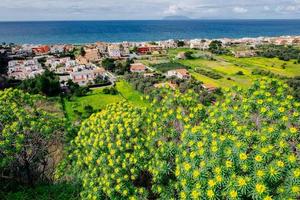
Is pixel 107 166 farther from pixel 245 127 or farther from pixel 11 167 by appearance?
pixel 11 167

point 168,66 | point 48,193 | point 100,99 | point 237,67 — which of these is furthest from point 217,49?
point 48,193

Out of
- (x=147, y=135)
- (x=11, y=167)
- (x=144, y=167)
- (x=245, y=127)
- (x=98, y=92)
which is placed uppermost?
(x=245, y=127)

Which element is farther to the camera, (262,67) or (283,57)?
(283,57)

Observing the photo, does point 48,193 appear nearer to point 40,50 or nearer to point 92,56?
point 92,56

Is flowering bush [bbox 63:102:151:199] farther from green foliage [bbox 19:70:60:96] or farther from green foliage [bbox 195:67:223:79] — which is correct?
green foliage [bbox 195:67:223:79]

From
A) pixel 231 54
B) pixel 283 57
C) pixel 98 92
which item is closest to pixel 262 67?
pixel 283 57

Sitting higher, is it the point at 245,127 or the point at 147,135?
the point at 245,127

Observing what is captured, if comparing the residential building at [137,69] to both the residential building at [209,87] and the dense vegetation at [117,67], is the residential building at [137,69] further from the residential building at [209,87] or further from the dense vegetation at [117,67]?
the residential building at [209,87]
